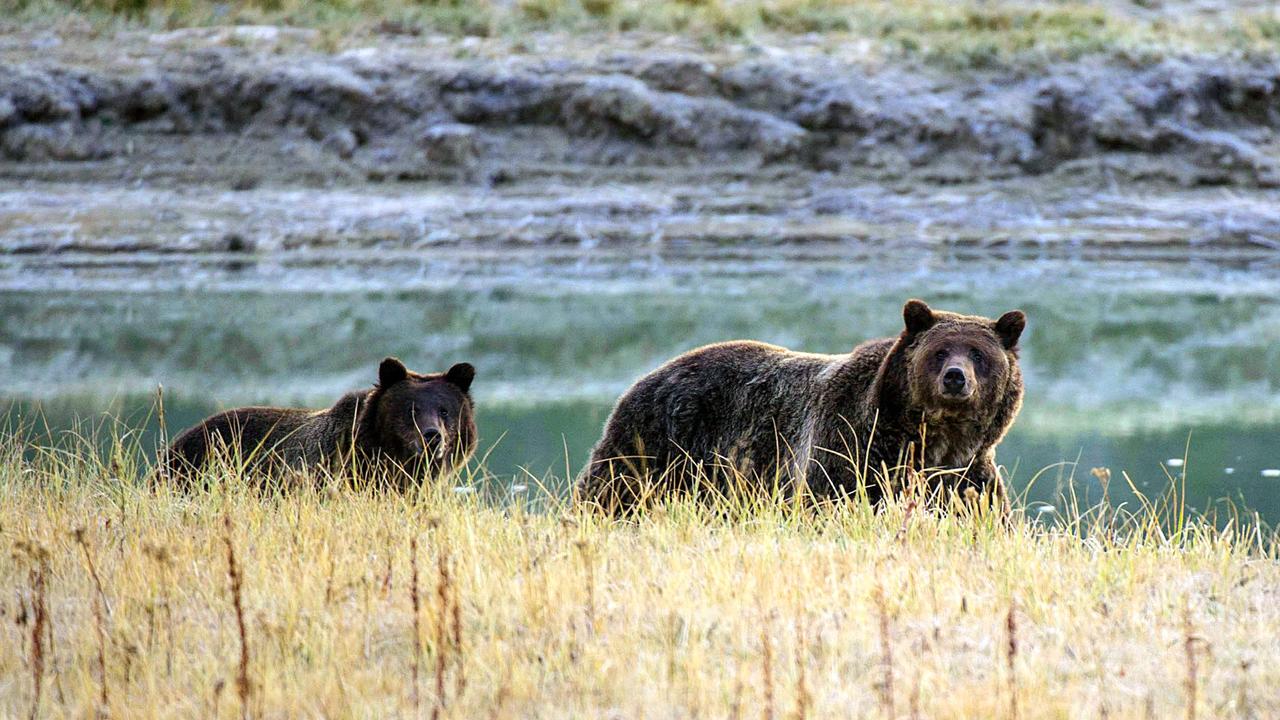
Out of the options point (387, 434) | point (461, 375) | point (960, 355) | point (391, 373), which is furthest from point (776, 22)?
point (960, 355)

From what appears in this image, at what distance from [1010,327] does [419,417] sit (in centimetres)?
264

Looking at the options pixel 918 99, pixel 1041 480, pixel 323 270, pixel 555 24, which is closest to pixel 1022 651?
pixel 1041 480

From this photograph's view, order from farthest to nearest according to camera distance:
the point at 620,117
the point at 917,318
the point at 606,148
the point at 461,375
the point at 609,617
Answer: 1. the point at 620,117
2. the point at 606,148
3. the point at 461,375
4. the point at 917,318
5. the point at 609,617

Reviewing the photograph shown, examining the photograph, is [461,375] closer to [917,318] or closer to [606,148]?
[917,318]

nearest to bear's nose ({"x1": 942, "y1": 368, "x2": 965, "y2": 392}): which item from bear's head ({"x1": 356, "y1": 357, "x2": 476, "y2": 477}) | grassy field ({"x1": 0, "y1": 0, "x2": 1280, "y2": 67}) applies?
bear's head ({"x1": 356, "y1": 357, "x2": 476, "y2": 477})

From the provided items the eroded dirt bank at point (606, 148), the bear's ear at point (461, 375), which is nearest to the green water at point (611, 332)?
the eroded dirt bank at point (606, 148)

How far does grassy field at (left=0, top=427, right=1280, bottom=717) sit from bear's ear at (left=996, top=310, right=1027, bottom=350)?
0.78m

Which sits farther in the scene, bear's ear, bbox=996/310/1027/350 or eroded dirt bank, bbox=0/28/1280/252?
eroded dirt bank, bbox=0/28/1280/252

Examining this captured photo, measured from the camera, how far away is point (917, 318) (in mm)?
6156

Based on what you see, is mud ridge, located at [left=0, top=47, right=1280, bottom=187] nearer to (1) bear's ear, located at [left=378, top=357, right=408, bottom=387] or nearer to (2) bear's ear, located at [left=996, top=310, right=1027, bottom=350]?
(1) bear's ear, located at [left=378, top=357, right=408, bottom=387]

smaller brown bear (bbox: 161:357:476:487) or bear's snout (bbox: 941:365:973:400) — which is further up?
bear's snout (bbox: 941:365:973:400)

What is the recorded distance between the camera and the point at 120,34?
25.9 meters

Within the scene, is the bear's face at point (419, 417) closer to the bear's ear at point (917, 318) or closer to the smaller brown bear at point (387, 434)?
the smaller brown bear at point (387, 434)

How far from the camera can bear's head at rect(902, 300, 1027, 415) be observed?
19.5 feet
